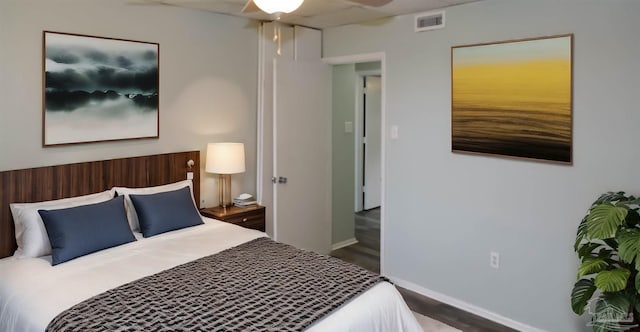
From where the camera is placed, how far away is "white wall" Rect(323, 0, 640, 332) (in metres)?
2.90

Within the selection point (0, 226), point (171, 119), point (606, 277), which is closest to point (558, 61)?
point (606, 277)

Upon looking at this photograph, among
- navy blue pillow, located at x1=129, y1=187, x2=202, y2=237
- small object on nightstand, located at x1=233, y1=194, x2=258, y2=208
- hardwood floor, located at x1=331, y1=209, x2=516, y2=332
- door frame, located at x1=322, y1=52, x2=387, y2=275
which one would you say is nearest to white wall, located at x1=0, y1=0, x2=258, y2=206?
small object on nightstand, located at x1=233, y1=194, x2=258, y2=208

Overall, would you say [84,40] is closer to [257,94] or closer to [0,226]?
[0,226]

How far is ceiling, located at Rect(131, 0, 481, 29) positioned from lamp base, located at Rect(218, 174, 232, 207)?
1443 millimetres

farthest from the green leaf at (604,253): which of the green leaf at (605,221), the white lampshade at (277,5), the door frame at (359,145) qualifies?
the door frame at (359,145)

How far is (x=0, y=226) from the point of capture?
292cm

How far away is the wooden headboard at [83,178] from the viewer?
9.68ft

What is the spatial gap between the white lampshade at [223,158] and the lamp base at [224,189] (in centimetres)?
24

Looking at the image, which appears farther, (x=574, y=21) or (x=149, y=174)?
(x=149, y=174)

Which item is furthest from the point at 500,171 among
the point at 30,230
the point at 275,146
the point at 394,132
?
the point at 30,230

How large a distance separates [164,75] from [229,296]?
7.07ft

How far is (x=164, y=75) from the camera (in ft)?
12.3

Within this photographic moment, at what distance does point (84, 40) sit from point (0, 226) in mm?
1353

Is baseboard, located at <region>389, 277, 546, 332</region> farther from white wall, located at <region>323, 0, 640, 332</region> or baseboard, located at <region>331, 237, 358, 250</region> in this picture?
baseboard, located at <region>331, 237, 358, 250</region>
